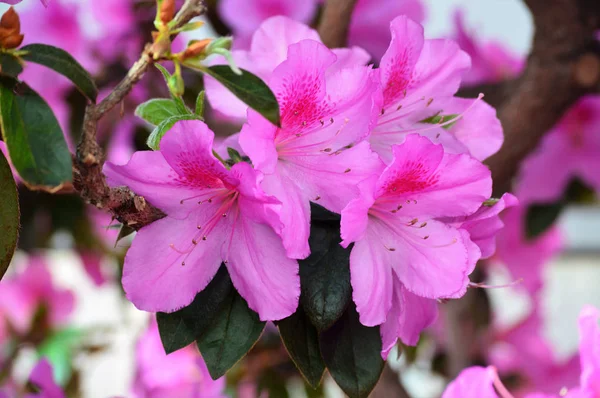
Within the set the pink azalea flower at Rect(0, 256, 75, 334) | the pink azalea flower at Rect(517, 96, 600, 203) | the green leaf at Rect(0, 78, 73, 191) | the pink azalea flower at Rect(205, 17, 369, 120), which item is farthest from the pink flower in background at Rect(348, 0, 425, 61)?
the pink azalea flower at Rect(0, 256, 75, 334)

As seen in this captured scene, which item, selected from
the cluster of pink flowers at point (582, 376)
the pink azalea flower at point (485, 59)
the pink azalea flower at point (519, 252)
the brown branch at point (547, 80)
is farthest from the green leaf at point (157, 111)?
the pink azalea flower at point (519, 252)

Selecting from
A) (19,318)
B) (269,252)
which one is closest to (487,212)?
(269,252)

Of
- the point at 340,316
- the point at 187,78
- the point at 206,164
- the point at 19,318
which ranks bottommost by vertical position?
the point at 19,318

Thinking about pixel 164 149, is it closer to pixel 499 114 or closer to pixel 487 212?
pixel 487 212

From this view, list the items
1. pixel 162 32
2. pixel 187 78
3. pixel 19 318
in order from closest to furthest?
pixel 162 32
pixel 187 78
pixel 19 318

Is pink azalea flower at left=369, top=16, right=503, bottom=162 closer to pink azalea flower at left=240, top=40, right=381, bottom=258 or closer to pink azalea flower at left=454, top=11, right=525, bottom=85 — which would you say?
pink azalea flower at left=240, top=40, right=381, bottom=258

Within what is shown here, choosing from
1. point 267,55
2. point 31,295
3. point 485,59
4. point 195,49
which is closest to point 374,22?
point 485,59

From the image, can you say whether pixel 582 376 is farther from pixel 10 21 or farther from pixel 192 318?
pixel 10 21
